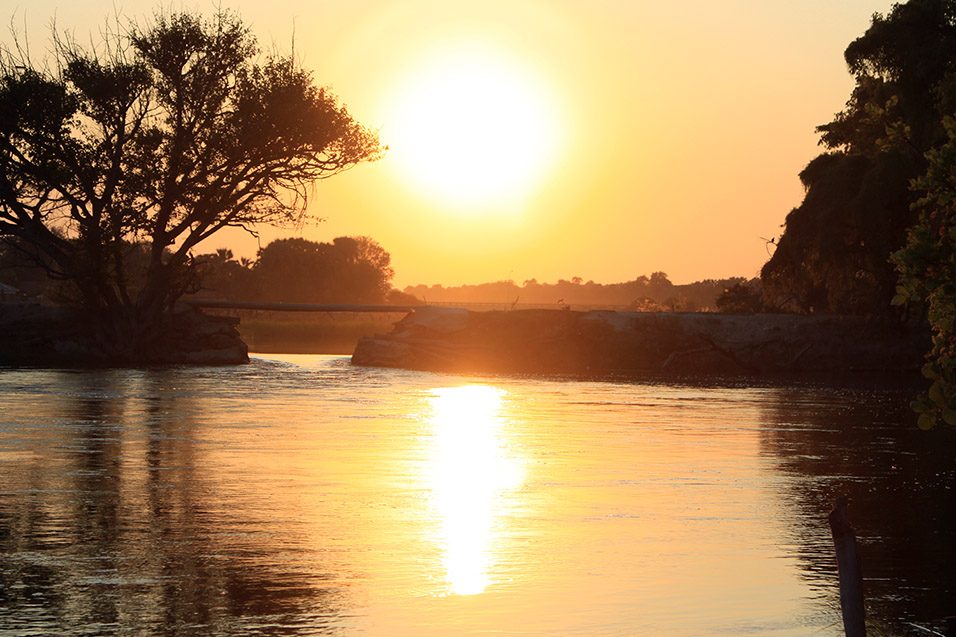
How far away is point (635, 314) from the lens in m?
45.0

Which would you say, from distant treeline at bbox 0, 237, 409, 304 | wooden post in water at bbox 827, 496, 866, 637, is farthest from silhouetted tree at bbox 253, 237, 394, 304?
wooden post in water at bbox 827, 496, 866, 637

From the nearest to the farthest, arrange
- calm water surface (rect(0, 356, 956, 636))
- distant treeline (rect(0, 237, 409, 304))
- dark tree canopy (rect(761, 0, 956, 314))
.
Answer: calm water surface (rect(0, 356, 956, 636)) → dark tree canopy (rect(761, 0, 956, 314)) → distant treeline (rect(0, 237, 409, 304))

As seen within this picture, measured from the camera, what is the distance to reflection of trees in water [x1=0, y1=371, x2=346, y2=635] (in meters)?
7.26

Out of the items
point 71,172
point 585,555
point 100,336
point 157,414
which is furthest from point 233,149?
point 585,555

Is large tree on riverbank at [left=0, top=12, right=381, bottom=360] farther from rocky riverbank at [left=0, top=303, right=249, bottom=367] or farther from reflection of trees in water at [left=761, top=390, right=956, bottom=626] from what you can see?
reflection of trees in water at [left=761, top=390, right=956, bottom=626]

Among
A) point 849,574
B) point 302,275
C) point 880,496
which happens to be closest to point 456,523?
point 880,496

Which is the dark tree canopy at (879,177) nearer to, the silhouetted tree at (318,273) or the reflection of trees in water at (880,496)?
the reflection of trees in water at (880,496)

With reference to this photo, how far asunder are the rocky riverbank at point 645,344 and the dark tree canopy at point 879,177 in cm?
153

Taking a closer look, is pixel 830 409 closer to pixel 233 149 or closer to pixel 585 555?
pixel 585 555

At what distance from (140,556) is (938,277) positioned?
6105 mm

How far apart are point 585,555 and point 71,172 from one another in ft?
110

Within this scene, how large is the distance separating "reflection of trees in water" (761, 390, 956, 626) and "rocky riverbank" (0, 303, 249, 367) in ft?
81.5

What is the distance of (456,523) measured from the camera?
1077 centimetres

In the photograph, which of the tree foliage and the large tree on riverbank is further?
the large tree on riverbank
